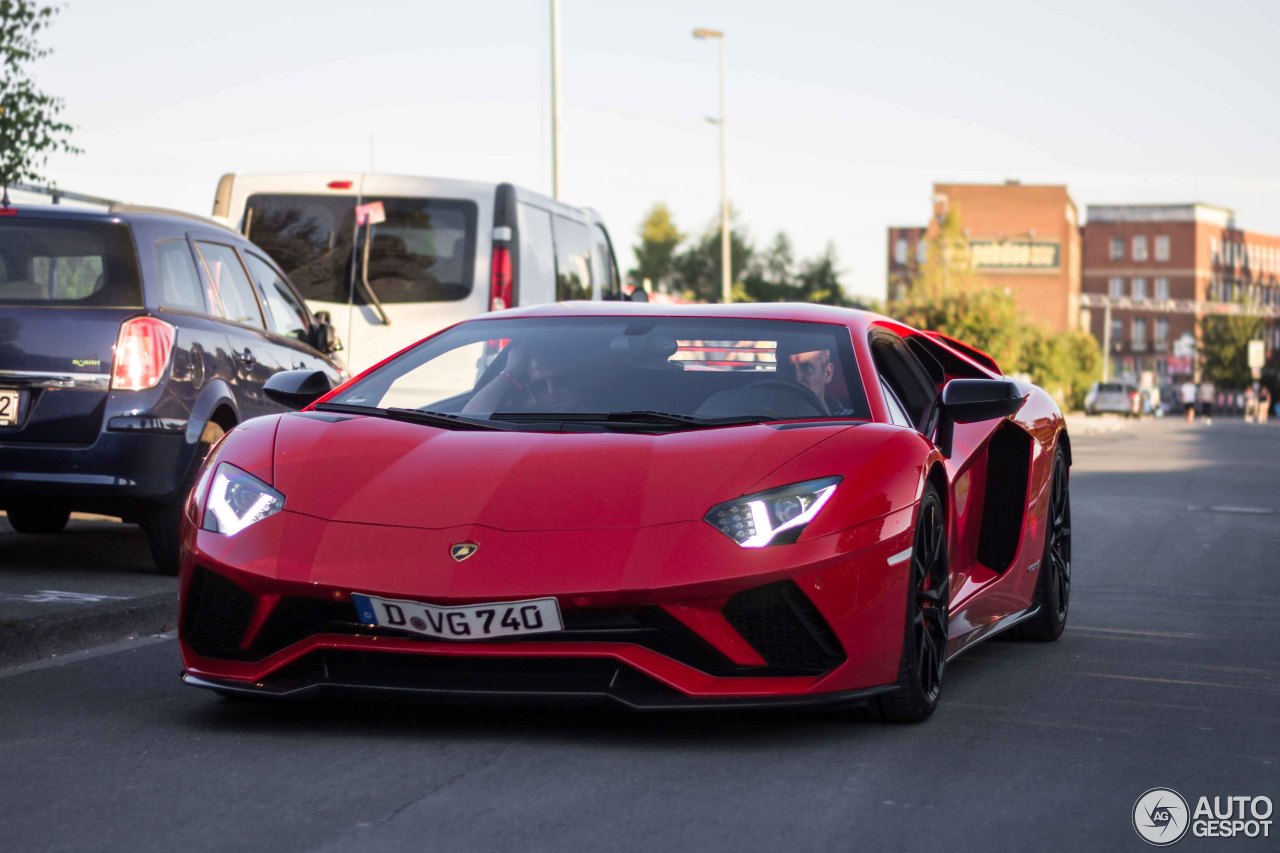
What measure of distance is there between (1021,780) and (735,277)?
119m

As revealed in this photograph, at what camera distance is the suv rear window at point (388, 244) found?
14.2 metres

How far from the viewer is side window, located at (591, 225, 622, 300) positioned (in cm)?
1745

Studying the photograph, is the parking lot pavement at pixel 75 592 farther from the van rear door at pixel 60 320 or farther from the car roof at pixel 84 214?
the car roof at pixel 84 214

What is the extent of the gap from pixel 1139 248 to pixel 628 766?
158 meters

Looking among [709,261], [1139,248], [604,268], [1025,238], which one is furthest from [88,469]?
[1139,248]

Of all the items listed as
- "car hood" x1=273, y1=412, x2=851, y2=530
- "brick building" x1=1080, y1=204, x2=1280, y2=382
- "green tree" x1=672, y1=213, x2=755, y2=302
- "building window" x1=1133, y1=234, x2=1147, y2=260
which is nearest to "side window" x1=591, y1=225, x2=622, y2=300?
"car hood" x1=273, y1=412, x2=851, y2=530

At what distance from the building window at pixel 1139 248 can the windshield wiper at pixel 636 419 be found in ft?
515

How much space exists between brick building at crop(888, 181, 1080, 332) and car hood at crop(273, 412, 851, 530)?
13349cm

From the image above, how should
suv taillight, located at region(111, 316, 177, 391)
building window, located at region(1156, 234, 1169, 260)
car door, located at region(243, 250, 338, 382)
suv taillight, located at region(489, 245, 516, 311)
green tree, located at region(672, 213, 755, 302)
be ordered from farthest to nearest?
1. building window, located at region(1156, 234, 1169, 260)
2. green tree, located at region(672, 213, 755, 302)
3. suv taillight, located at region(489, 245, 516, 311)
4. car door, located at region(243, 250, 338, 382)
5. suv taillight, located at region(111, 316, 177, 391)

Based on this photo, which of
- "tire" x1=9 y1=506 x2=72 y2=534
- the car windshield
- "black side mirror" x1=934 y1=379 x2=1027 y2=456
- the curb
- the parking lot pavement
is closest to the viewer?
A: the car windshield

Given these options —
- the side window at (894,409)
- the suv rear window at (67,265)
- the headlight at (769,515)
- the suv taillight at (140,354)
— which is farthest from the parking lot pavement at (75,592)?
the side window at (894,409)

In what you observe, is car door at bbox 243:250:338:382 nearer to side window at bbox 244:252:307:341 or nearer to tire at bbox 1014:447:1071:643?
side window at bbox 244:252:307:341

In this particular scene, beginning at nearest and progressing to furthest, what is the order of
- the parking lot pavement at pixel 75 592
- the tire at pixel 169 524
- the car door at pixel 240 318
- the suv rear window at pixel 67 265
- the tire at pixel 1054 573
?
the parking lot pavement at pixel 75 592 → the tire at pixel 1054 573 → the suv rear window at pixel 67 265 → the tire at pixel 169 524 → the car door at pixel 240 318

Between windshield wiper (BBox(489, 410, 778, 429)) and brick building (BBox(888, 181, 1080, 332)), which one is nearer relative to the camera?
windshield wiper (BBox(489, 410, 778, 429))
